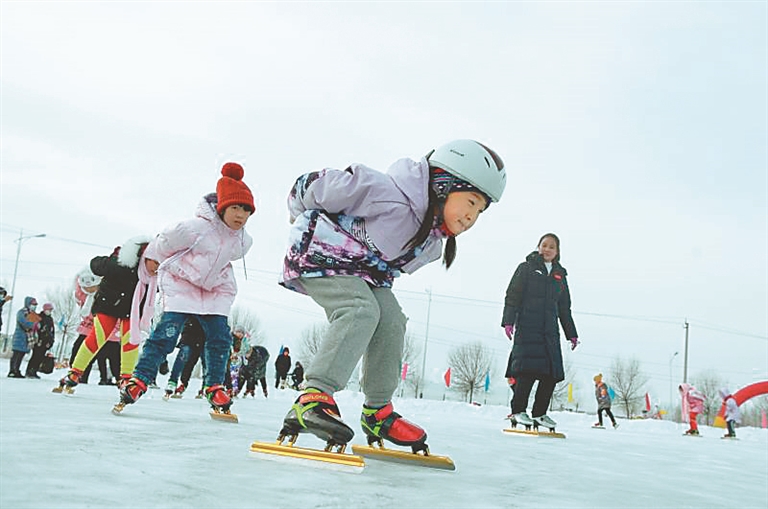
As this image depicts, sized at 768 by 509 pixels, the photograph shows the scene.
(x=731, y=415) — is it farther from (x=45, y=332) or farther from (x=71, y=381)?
(x=45, y=332)

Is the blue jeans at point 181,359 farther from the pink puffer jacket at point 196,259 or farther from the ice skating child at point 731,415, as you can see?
the ice skating child at point 731,415

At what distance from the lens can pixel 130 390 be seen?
4.17 m

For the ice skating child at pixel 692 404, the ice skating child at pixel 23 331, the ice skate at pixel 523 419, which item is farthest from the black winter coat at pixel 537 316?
the ice skating child at pixel 692 404

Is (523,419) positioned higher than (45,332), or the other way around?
(45,332)

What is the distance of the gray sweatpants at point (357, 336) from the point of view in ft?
8.32

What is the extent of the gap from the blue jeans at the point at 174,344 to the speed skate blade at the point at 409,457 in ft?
6.98

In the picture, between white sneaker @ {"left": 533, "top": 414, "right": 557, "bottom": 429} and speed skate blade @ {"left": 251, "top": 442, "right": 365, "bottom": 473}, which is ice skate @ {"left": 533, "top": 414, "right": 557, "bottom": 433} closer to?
white sneaker @ {"left": 533, "top": 414, "right": 557, "bottom": 429}

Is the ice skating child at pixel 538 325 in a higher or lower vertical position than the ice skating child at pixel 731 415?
higher

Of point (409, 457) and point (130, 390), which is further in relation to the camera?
point (130, 390)

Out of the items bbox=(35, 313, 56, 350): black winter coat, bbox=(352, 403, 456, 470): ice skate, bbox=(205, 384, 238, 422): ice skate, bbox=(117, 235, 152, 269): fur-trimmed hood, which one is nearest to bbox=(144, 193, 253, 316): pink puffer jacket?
bbox=(205, 384, 238, 422): ice skate

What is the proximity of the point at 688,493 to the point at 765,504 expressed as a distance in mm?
275

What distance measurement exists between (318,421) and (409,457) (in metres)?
0.49

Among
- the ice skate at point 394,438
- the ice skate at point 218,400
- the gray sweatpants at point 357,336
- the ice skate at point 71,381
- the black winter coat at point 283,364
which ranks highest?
the gray sweatpants at point 357,336

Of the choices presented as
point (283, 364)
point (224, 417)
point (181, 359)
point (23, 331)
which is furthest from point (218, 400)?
point (283, 364)
